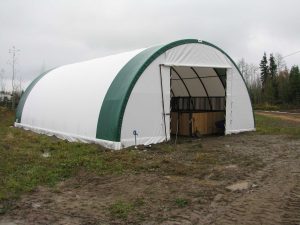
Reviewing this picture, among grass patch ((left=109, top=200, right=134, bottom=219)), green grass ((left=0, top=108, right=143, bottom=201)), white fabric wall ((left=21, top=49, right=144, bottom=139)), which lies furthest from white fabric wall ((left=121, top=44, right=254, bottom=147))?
grass patch ((left=109, top=200, right=134, bottom=219))

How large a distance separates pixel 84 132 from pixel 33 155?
10.3 ft

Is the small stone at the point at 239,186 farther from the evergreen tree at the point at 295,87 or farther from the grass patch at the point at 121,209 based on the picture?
the evergreen tree at the point at 295,87

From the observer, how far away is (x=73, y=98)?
54.5ft

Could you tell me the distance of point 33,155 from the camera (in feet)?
38.9

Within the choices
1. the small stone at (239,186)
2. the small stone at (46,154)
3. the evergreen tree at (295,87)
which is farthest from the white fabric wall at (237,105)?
the evergreen tree at (295,87)

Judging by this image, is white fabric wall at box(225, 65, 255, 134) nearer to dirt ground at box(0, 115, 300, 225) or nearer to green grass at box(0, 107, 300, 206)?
green grass at box(0, 107, 300, 206)

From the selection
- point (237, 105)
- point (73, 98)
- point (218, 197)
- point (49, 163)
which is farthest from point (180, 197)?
point (237, 105)

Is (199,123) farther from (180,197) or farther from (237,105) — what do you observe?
(180,197)

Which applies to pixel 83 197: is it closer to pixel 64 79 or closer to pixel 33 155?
pixel 33 155

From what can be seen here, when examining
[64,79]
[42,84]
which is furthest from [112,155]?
[42,84]

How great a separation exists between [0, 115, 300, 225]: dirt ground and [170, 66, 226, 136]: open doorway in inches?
264

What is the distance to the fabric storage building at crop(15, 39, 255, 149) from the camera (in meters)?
13.7

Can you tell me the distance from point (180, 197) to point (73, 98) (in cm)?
993

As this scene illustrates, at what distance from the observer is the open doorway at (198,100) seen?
1777 cm
